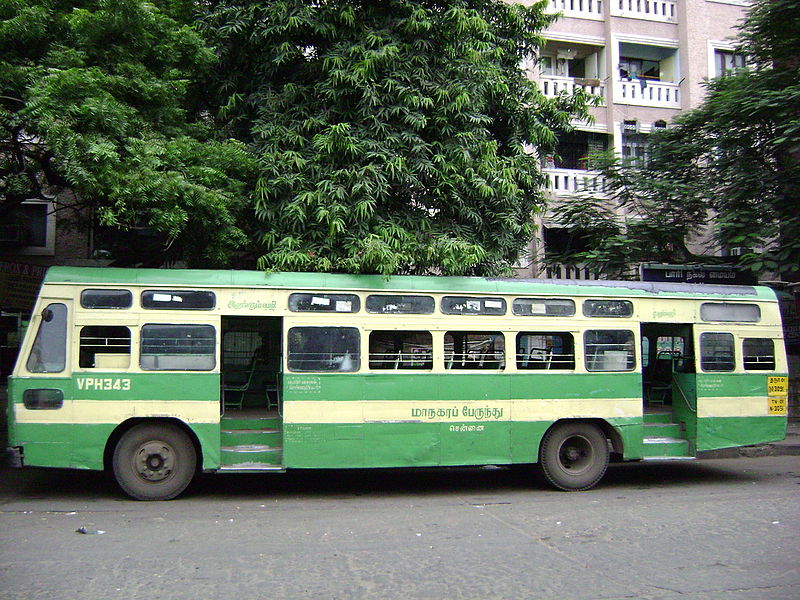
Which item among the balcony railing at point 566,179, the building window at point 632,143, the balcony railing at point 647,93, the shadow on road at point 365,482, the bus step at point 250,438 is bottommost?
the shadow on road at point 365,482

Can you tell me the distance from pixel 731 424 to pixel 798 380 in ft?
21.8

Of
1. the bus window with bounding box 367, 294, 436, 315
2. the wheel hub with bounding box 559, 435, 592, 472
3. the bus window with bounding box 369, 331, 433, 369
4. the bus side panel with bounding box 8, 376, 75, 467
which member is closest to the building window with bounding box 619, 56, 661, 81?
the wheel hub with bounding box 559, 435, 592, 472

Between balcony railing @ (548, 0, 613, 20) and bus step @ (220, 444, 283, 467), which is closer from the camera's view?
bus step @ (220, 444, 283, 467)

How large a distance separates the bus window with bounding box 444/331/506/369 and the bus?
0.02m

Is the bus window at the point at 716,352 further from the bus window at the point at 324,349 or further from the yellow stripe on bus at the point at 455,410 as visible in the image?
the bus window at the point at 324,349

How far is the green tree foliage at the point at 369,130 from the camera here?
9353mm

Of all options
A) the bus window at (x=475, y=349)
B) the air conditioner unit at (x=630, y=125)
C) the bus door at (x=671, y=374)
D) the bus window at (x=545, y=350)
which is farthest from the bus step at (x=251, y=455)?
the air conditioner unit at (x=630, y=125)

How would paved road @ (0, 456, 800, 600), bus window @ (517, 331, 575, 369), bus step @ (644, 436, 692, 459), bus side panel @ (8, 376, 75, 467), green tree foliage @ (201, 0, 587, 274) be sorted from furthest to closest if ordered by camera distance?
green tree foliage @ (201, 0, 587, 274) < bus step @ (644, 436, 692, 459) < bus window @ (517, 331, 575, 369) < bus side panel @ (8, 376, 75, 467) < paved road @ (0, 456, 800, 600)

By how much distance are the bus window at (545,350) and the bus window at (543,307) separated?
0.26 metres

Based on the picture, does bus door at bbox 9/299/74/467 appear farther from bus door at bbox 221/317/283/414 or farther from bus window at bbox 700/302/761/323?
bus window at bbox 700/302/761/323

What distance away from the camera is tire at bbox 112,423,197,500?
7887mm

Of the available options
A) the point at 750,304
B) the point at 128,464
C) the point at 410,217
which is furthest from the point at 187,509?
the point at 750,304

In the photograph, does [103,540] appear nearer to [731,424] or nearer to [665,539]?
[665,539]

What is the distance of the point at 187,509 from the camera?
7.70 metres
